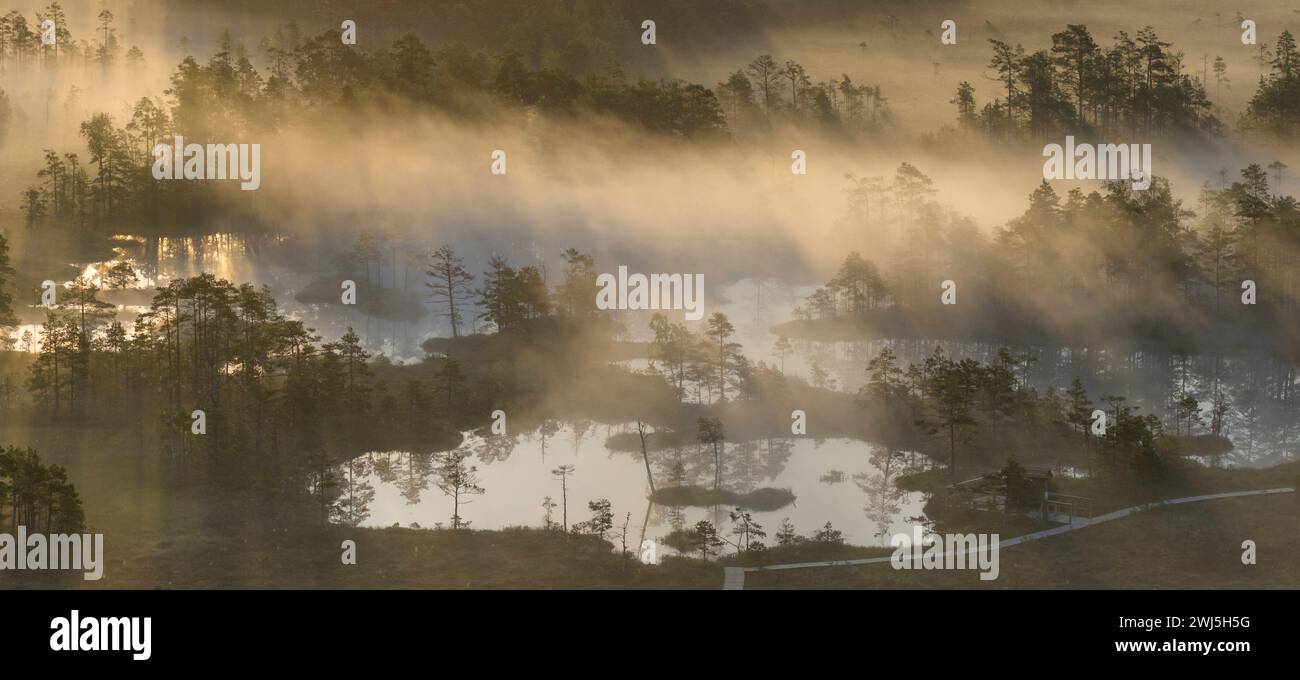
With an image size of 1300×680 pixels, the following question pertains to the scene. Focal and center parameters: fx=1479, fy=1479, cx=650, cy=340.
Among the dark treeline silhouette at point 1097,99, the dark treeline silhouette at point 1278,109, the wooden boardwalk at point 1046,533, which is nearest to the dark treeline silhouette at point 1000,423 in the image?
the wooden boardwalk at point 1046,533

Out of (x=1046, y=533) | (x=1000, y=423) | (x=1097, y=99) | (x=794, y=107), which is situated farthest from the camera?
(x=794, y=107)

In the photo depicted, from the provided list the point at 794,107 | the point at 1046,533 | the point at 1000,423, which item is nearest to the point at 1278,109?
the point at 794,107

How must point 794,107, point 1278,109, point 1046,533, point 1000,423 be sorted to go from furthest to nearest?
point 794,107 → point 1278,109 → point 1000,423 → point 1046,533

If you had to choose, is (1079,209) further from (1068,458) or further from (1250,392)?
(1068,458)

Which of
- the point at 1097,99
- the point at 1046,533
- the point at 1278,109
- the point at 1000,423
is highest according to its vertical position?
the point at 1097,99

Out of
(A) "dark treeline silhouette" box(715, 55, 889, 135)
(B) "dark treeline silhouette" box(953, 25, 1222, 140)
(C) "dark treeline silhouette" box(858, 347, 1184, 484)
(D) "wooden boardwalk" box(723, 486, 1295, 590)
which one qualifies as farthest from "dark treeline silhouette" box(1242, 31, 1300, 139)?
(D) "wooden boardwalk" box(723, 486, 1295, 590)

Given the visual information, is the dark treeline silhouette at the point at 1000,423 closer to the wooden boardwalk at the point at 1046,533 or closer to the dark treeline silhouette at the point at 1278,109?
the wooden boardwalk at the point at 1046,533

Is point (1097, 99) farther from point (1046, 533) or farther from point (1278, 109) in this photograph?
point (1046, 533)

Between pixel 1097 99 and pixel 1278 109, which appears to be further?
pixel 1097 99

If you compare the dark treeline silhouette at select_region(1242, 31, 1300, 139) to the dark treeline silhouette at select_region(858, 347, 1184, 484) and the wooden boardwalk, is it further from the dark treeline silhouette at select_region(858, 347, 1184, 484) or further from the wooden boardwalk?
the wooden boardwalk
